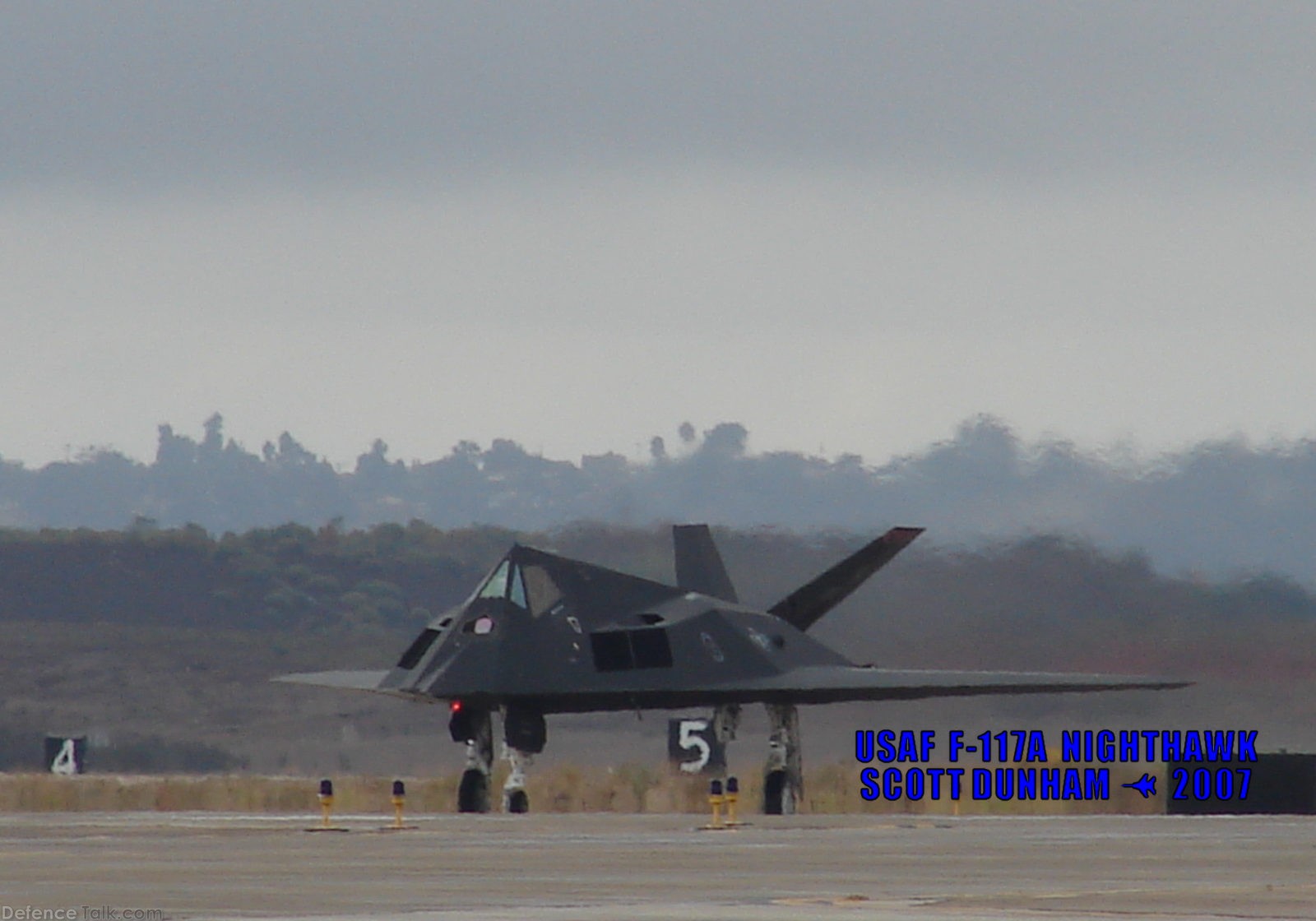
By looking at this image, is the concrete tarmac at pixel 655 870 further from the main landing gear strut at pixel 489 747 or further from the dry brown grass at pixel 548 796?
the dry brown grass at pixel 548 796

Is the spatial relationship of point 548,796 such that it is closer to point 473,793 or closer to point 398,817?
point 473,793

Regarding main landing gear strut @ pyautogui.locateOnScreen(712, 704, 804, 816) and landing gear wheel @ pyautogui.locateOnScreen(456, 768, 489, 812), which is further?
main landing gear strut @ pyautogui.locateOnScreen(712, 704, 804, 816)

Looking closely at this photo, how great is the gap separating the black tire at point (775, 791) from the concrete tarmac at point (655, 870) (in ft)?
25.2

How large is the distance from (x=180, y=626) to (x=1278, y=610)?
5969cm

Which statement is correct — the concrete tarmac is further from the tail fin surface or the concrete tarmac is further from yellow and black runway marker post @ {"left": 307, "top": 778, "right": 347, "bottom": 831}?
the tail fin surface

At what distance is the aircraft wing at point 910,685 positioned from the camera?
1722 inches

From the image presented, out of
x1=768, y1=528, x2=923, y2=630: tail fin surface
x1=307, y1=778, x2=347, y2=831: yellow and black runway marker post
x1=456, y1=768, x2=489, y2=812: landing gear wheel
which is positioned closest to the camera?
x1=307, y1=778, x2=347, y2=831: yellow and black runway marker post

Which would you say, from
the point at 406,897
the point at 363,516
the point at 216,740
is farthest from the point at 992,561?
the point at 363,516

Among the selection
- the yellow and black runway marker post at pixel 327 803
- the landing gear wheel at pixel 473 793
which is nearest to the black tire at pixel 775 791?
the landing gear wheel at pixel 473 793

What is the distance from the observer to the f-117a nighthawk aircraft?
42656 mm

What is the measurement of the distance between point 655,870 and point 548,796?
87.6 ft

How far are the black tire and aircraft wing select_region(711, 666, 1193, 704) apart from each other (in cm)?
127

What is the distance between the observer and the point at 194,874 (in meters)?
24.0

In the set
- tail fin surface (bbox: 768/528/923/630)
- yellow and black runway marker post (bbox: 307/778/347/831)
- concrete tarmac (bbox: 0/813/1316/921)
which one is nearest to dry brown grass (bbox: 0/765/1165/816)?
tail fin surface (bbox: 768/528/923/630)
